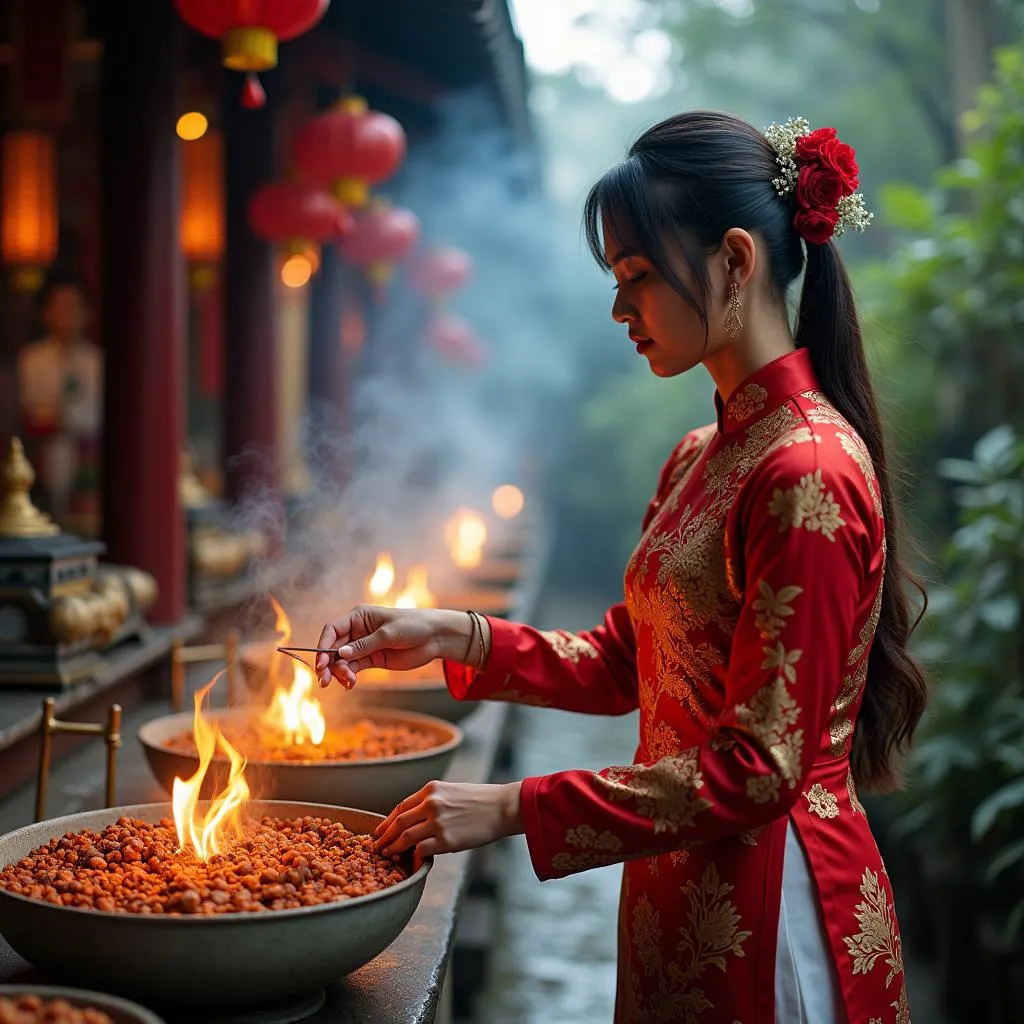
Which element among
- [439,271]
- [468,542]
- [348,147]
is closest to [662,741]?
[348,147]

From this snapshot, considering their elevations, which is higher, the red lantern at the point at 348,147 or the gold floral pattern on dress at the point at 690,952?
the red lantern at the point at 348,147

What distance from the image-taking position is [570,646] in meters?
2.21

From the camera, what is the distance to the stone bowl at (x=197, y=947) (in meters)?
1.40

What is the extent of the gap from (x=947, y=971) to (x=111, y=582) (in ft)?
11.5

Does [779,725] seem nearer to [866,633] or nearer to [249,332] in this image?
[866,633]

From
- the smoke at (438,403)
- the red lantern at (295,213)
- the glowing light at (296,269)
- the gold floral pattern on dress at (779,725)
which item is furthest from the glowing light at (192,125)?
the gold floral pattern on dress at (779,725)

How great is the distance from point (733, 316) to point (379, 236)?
546 centimetres

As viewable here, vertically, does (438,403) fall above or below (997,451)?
above

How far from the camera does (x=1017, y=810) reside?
15.4 feet

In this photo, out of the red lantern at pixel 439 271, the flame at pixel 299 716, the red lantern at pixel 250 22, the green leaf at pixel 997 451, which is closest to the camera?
the flame at pixel 299 716

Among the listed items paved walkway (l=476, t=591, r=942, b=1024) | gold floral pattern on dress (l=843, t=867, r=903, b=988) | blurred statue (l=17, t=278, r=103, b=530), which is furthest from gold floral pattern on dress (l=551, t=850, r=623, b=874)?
blurred statue (l=17, t=278, r=103, b=530)

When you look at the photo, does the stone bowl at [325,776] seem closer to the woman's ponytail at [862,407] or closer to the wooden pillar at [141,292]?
the woman's ponytail at [862,407]

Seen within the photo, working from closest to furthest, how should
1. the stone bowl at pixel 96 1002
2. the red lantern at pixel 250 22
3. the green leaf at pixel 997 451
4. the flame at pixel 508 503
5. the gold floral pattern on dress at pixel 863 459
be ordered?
1. the stone bowl at pixel 96 1002
2. the gold floral pattern on dress at pixel 863 459
3. the red lantern at pixel 250 22
4. the green leaf at pixel 997 451
5. the flame at pixel 508 503

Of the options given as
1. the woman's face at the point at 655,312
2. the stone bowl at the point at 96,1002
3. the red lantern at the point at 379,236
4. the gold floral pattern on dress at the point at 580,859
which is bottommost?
the stone bowl at the point at 96,1002
